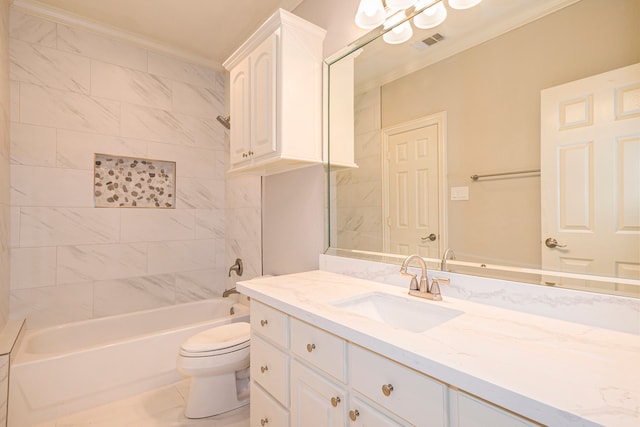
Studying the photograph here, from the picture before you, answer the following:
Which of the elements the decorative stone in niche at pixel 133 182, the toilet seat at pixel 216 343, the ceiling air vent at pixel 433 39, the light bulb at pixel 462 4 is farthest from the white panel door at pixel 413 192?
the decorative stone in niche at pixel 133 182

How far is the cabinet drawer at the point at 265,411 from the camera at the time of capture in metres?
1.24

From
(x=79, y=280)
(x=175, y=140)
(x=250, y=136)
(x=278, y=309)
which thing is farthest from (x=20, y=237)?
(x=278, y=309)

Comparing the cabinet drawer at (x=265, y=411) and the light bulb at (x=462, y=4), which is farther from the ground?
the light bulb at (x=462, y=4)

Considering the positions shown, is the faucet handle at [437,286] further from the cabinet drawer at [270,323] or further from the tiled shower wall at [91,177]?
the tiled shower wall at [91,177]

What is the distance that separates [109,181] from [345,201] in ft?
6.97

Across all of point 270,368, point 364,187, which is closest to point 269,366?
point 270,368

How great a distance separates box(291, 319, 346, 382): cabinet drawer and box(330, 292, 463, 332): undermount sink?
6.4 inches

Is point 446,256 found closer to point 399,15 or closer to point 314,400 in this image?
point 314,400

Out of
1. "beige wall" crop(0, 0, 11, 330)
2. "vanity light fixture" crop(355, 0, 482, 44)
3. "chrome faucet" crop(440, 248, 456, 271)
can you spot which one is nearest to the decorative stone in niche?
"beige wall" crop(0, 0, 11, 330)

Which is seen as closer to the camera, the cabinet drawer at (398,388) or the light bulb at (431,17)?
the cabinet drawer at (398,388)

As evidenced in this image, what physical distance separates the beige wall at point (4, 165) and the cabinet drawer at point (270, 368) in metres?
1.82

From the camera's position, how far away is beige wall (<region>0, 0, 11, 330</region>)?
1952 mm

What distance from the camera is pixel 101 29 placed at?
2.51 m

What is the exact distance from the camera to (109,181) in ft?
8.61
